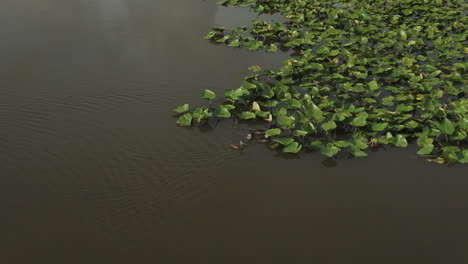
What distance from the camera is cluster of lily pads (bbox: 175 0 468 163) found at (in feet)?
13.1

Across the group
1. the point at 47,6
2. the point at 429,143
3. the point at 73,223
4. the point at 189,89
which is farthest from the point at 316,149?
the point at 47,6

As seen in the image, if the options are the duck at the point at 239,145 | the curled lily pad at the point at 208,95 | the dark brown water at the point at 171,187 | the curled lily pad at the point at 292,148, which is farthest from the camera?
the curled lily pad at the point at 208,95

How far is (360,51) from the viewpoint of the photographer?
18.3ft

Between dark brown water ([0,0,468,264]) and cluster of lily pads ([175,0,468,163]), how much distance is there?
25 centimetres

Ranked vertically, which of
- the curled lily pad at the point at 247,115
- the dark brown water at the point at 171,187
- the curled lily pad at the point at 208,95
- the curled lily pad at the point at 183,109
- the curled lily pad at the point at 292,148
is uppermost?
the curled lily pad at the point at 208,95

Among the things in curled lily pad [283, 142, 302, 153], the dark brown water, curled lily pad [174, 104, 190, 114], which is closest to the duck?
the dark brown water

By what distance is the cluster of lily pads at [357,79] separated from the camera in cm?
398

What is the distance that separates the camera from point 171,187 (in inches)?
131

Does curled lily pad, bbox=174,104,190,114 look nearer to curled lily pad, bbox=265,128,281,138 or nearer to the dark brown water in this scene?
the dark brown water

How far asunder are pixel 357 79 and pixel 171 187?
2747 mm

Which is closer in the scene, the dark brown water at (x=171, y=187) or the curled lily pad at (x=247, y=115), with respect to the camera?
the dark brown water at (x=171, y=187)

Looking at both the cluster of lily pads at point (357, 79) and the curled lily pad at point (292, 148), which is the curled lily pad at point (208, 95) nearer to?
the cluster of lily pads at point (357, 79)

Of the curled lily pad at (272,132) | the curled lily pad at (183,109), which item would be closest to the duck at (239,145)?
the curled lily pad at (272,132)

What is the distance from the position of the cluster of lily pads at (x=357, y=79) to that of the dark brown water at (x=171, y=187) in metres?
0.25
